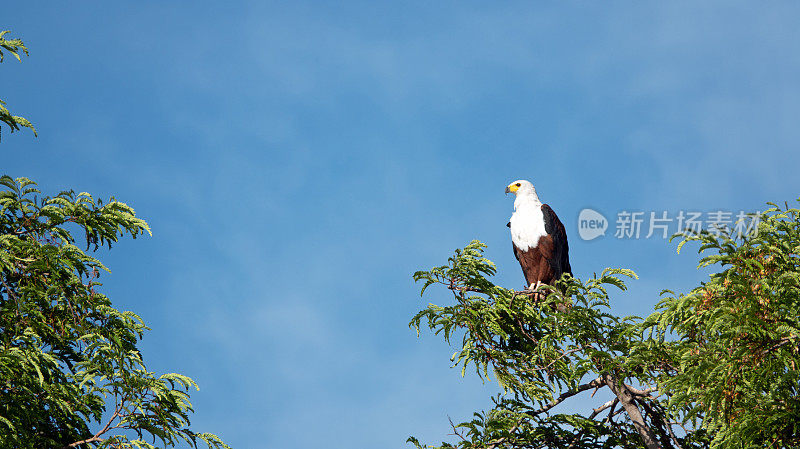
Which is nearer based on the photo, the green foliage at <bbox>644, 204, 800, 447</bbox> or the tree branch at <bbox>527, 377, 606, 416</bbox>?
the green foliage at <bbox>644, 204, 800, 447</bbox>

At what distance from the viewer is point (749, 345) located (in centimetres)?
707

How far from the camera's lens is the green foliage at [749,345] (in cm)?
696

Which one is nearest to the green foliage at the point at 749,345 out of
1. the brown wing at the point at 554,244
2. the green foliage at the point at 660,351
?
the green foliage at the point at 660,351

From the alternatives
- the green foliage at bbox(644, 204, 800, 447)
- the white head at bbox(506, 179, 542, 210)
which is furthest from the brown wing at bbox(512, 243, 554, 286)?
the green foliage at bbox(644, 204, 800, 447)

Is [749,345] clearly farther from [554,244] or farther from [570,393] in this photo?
[554,244]

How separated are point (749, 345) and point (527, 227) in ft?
16.6

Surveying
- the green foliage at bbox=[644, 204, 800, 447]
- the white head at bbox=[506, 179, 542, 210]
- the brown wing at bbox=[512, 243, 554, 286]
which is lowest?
the green foliage at bbox=[644, 204, 800, 447]

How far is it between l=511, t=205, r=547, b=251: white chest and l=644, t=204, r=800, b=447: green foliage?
4.13m

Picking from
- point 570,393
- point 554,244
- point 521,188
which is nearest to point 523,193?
point 521,188

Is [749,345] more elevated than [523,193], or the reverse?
[523,193]

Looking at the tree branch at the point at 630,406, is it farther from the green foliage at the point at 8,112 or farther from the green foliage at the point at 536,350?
the green foliage at the point at 8,112

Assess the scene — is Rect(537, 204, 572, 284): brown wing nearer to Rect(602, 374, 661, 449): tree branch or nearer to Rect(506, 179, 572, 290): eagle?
Rect(506, 179, 572, 290): eagle

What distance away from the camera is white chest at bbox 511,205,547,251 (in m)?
11.8

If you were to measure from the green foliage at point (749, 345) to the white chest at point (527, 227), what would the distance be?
4.13 m
